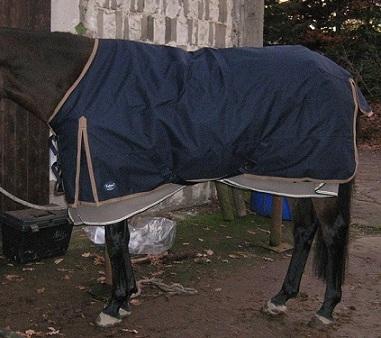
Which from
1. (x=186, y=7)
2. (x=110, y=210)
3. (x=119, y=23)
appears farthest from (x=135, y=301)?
(x=186, y=7)

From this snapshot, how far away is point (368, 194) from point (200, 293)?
4282mm

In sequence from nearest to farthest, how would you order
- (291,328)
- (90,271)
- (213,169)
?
(213,169)
(291,328)
(90,271)

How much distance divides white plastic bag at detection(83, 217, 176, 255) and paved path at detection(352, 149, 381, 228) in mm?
1892

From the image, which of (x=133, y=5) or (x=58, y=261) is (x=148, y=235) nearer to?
(x=58, y=261)

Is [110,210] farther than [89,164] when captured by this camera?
Yes

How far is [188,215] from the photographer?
5.89m

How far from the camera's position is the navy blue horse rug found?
2.86 m

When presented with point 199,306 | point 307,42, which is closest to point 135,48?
point 199,306

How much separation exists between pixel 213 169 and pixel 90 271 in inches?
61.1

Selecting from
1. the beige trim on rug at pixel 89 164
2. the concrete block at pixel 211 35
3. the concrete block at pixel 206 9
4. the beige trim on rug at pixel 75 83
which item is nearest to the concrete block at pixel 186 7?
the concrete block at pixel 206 9

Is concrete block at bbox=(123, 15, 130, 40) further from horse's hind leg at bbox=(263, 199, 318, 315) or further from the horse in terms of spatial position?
horse's hind leg at bbox=(263, 199, 318, 315)

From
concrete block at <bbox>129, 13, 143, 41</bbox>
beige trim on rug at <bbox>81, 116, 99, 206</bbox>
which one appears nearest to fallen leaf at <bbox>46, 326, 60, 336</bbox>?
beige trim on rug at <bbox>81, 116, 99, 206</bbox>

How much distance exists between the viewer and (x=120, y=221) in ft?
10.1

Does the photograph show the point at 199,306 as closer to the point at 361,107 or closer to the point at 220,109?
the point at 220,109
